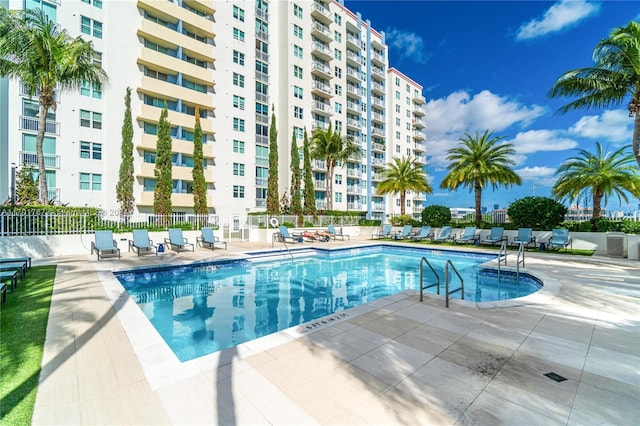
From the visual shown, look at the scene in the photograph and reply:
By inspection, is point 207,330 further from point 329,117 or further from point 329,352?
point 329,117

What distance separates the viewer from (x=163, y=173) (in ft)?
69.3

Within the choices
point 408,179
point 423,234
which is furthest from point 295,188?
point 423,234

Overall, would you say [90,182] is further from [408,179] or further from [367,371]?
[408,179]

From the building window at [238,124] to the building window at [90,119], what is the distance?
1100 cm

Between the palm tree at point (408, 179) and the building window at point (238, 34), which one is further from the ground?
the building window at point (238, 34)

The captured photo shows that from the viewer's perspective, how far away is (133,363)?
3.55m

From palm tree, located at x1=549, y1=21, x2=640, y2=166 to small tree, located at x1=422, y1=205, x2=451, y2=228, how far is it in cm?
1028

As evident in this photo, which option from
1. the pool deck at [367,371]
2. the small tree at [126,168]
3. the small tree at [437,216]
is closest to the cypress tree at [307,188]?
the small tree at [437,216]

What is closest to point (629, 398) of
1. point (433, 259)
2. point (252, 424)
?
point (252, 424)

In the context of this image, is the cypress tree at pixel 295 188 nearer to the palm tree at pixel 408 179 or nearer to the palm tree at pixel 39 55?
the palm tree at pixel 408 179

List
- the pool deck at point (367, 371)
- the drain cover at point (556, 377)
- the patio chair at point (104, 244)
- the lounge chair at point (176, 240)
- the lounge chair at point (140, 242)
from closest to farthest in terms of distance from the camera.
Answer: the pool deck at point (367, 371) < the drain cover at point (556, 377) < the patio chair at point (104, 244) < the lounge chair at point (140, 242) < the lounge chair at point (176, 240)

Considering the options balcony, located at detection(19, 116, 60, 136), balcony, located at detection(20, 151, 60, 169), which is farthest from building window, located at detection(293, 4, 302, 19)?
balcony, located at detection(20, 151, 60, 169)

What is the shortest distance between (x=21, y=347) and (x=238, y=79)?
30.2 meters

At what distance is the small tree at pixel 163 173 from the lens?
21.0 m
